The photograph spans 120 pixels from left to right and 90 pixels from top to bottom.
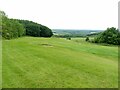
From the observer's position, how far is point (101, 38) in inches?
2990

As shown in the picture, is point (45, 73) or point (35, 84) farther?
point (45, 73)

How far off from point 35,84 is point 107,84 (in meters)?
3.50

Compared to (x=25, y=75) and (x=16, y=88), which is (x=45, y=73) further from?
(x=16, y=88)

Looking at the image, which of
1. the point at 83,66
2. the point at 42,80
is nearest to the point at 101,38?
the point at 83,66

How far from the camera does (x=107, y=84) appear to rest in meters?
12.0

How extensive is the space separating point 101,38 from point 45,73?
6340cm

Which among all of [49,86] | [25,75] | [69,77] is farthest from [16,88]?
[69,77]

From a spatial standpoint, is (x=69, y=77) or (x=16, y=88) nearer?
(x=16, y=88)

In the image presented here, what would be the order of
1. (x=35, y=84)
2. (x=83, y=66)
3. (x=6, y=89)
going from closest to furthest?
(x=6, y=89)
(x=35, y=84)
(x=83, y=66)

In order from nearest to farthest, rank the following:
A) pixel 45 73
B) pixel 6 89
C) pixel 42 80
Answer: pixel 6 89
pixel 42 80
pixel 45 73

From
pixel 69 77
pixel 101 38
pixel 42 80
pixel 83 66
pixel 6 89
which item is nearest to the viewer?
pixel 6 89

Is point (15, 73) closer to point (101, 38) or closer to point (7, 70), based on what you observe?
point (7, 70)

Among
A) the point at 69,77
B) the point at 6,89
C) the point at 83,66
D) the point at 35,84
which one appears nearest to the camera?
the point at 6,89

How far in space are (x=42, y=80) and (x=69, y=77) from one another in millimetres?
1630
